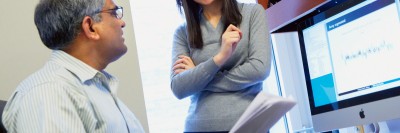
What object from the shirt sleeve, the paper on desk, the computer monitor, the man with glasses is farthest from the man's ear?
the computer monitor

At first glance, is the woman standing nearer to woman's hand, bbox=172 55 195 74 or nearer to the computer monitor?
woman's hand, bbox=172 55 195 74

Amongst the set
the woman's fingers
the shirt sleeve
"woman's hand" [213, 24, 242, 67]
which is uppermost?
"woman's hand" [213, 24, 242, 67]

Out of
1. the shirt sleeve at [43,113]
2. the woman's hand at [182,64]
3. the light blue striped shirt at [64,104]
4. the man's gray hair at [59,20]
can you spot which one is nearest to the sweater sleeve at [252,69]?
the woman's hand at [182,64]

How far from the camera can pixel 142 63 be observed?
98.0 inches

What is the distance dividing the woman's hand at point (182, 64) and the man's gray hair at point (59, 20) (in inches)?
19.4

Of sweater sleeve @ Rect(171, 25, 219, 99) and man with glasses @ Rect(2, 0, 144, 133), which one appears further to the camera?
sweater sleeve @ Rect(171, 25, 219, 99)

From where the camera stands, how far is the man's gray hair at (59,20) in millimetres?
1312

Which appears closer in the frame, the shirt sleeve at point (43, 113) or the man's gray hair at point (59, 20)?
the shirt sleeve at point (43, 113)

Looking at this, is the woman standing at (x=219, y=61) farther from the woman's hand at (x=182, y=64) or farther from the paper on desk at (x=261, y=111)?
the paper on desk at (x=261, y=111)

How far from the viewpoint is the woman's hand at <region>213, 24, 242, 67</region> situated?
1587 millimetres

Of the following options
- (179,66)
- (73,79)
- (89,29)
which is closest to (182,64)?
(179,66)

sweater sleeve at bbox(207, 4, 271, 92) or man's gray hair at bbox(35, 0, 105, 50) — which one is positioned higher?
man's gray hair at bbox(35, 0, 105, 50)

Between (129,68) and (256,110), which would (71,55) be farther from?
(129,68)

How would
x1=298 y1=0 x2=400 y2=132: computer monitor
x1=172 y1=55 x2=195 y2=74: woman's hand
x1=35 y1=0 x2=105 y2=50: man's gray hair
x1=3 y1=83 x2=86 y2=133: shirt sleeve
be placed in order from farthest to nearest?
x1=172 y1=55 x2=195 y2=74: woman's hand < x1=298 y1=0 x2=400 y2=132: computer monitor < x1=35 y1=0 x2=105 y2=50: man's gray hair < x1=3 y1=83 x2=86 y2=133: shirt sleeve
